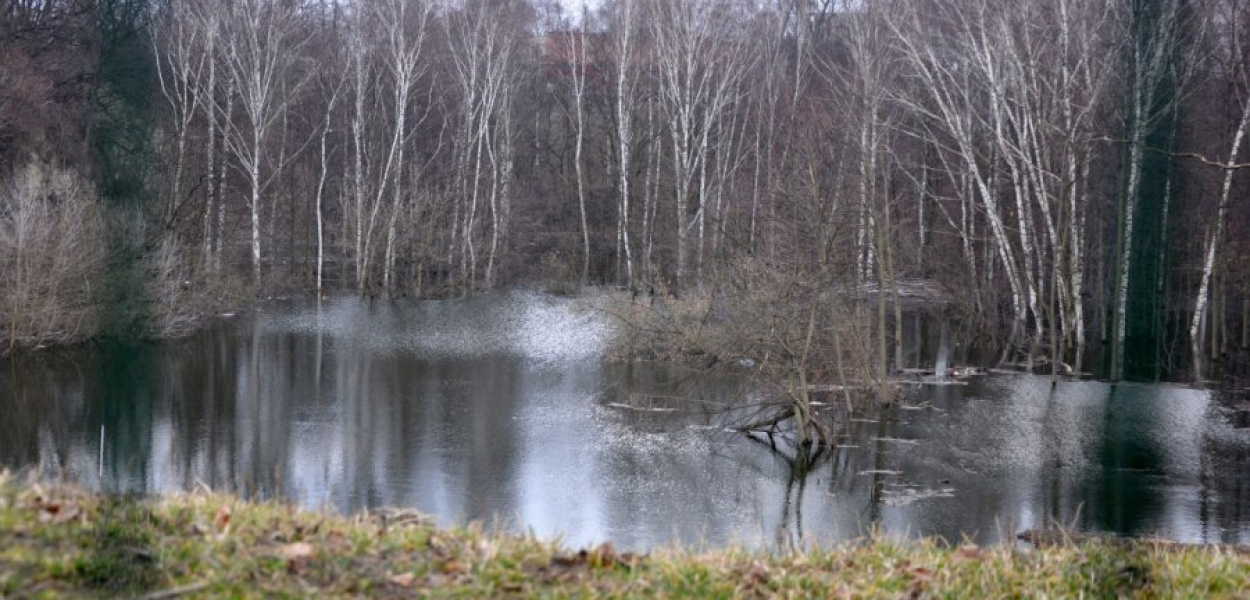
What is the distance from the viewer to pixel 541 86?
141ft

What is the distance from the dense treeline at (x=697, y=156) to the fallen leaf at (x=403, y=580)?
11.3 m

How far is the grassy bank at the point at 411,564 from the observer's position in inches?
147

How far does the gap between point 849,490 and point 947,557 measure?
7352mm

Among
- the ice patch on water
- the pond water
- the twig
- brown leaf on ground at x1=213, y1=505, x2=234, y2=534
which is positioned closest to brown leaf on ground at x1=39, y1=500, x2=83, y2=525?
brown leaf on ground at x1=213, y1=505, x2=234, y2=534

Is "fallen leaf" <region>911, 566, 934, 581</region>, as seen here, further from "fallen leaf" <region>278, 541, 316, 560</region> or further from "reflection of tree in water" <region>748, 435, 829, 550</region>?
"reflection of tree in water" <region>748, 435, 829, 550</region>

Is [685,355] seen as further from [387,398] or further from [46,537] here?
[46,537]

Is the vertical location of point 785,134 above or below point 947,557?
above

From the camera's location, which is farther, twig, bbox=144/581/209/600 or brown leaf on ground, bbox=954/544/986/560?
brown leaf on ground, bbox=954/544/986/560

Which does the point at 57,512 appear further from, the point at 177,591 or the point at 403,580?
the point at 403,580

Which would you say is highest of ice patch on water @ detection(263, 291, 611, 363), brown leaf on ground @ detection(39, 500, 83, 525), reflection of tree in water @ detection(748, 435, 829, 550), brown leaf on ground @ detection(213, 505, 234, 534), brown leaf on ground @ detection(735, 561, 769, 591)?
brown leaf on ground @ detection(39, 500, 83, 525)

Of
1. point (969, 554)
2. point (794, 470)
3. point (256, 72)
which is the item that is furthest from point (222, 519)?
point (256, 72)

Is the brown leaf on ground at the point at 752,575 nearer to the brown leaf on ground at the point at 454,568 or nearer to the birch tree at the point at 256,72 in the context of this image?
the brown leaf on ground at the point at 454,568

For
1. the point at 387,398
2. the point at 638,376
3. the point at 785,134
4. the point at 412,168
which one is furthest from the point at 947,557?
the point at 412,168

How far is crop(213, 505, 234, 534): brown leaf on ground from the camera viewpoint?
438 cm
